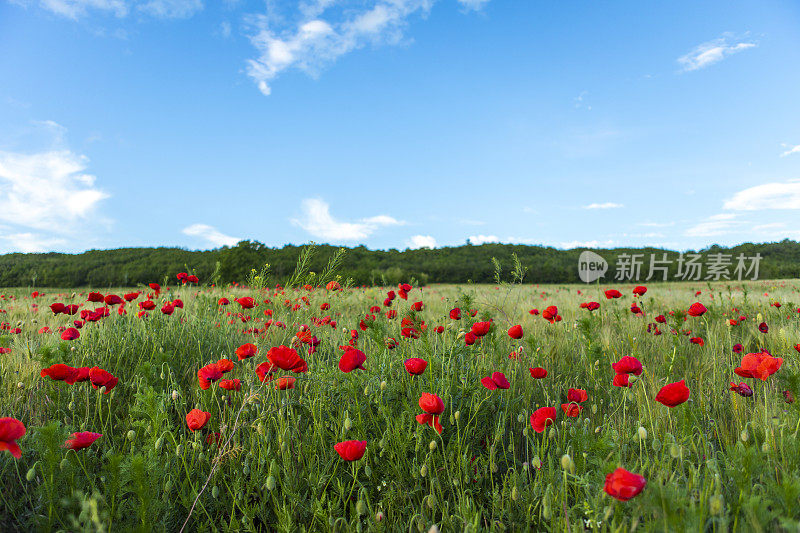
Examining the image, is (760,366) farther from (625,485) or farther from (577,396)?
(625,485)

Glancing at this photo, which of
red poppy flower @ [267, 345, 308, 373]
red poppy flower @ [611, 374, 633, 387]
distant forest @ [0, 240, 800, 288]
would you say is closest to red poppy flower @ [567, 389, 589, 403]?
red poppy flower @ [611, 374, 633, 387]

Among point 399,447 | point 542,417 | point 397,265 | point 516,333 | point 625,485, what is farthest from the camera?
point 397,265

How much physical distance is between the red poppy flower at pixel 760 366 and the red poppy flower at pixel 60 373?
293 cm

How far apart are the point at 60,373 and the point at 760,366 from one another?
2972 millimetres

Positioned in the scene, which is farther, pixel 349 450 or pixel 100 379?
pixel 100 379

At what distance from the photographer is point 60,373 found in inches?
73.8

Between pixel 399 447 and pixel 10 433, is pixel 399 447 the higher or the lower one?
the lower one

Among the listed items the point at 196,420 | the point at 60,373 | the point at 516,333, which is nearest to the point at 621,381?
the point at 516,333

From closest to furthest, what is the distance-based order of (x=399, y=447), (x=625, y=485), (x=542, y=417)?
(x=625, y=485) → (x=542, y=417) → (x=399, y=447)

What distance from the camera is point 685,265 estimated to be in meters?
29.6

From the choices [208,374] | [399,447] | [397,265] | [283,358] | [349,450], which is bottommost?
[399,447]

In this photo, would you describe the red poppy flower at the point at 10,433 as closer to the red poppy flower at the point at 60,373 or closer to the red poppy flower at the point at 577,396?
the red poppy flower at the point at 60,373

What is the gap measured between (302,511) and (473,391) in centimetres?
98

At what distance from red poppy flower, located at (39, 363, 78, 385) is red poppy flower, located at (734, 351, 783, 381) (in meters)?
2.93
